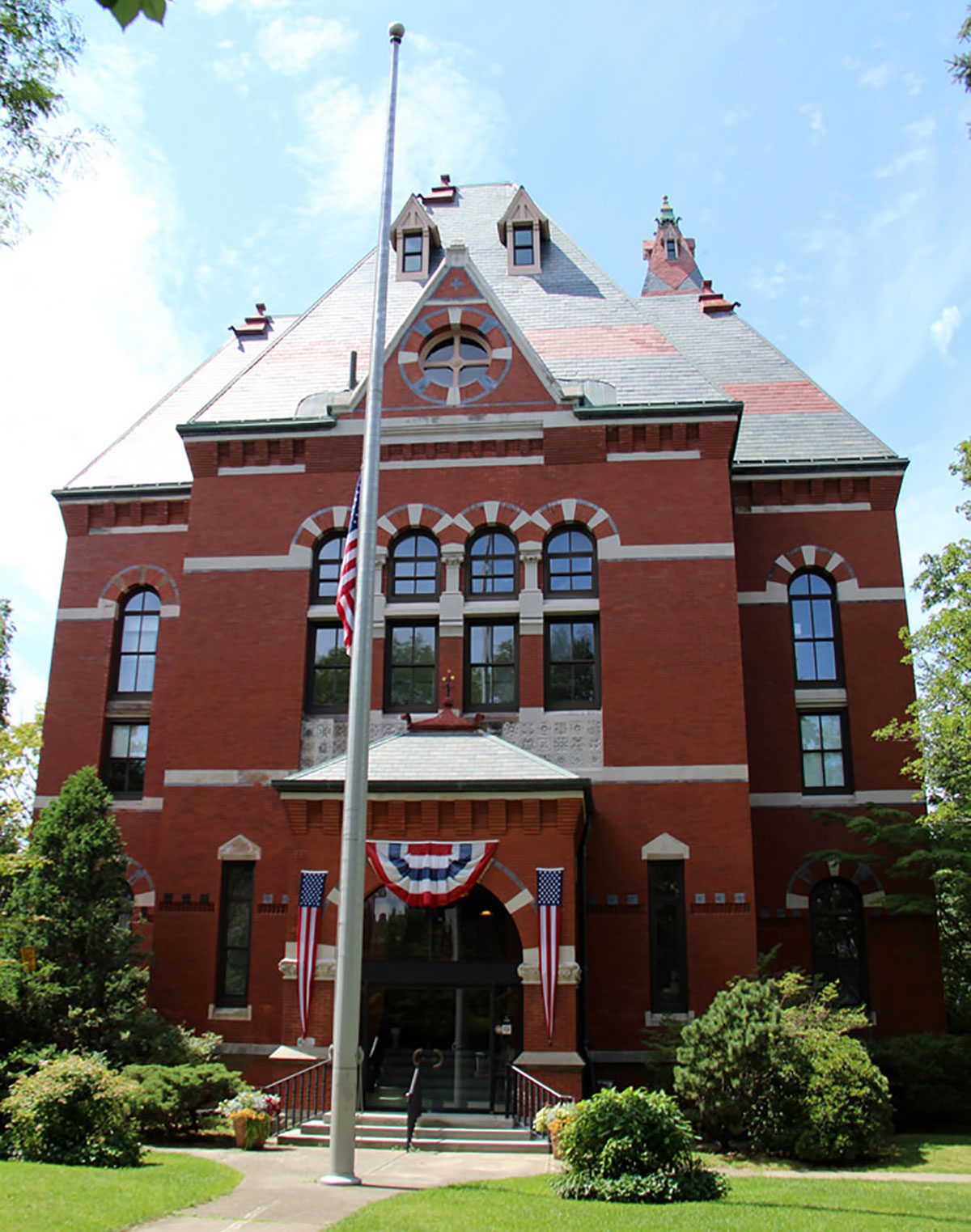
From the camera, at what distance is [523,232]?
30.0 m

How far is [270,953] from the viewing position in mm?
21906

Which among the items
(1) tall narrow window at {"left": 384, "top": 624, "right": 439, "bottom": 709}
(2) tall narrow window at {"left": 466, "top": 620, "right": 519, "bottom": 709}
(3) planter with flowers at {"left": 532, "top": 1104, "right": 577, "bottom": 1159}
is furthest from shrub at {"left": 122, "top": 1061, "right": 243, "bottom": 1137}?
(2) tall narrow window at {"left": 466, "top": 620, "right": 519, "bottom": 709}

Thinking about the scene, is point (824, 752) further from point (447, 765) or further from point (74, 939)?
point (74, 939)

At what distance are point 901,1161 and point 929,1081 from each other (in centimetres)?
391

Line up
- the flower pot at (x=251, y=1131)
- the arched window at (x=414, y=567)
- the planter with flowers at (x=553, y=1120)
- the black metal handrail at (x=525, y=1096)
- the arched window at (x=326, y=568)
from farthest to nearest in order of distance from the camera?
1. the arched window at (x=326, y=568)
2. the arched window at (x=414, y=567)
3. the black metal handrail at (x=525, y=1096)
4. the flower pot at (x=251, y=1131)
5. the planter with flowers at (x=553, y=1120)

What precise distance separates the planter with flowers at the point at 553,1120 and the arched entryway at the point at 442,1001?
4.89 ft

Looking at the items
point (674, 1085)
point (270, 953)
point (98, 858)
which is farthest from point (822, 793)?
point (98, 858)

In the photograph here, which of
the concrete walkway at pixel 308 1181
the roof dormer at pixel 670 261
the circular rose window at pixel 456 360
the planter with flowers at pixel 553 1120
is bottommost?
the concrete walkway at pixel 308 1181

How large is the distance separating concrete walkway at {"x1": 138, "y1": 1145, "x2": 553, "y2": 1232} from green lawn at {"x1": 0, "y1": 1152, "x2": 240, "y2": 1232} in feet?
0.87

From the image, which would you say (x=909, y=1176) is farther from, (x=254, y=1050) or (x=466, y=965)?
(x=254, y=1050)

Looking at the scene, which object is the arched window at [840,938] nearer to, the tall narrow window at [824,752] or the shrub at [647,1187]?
the tall narrow window at [824,752]

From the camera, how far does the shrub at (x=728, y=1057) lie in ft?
55.4

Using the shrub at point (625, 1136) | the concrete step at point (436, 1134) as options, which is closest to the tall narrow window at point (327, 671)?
the concrete step at point (436, 1134)

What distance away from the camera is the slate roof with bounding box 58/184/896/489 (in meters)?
25.8
